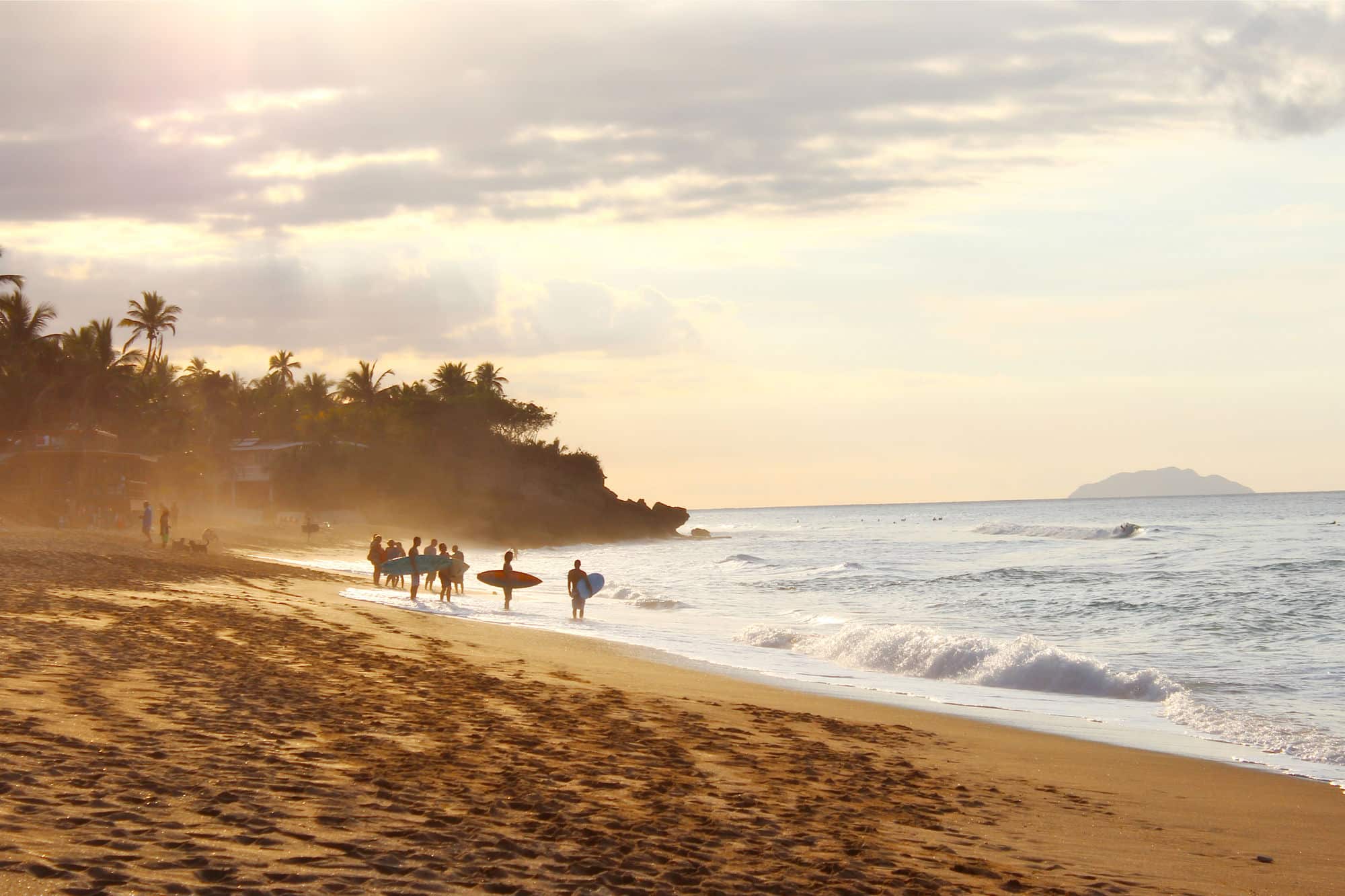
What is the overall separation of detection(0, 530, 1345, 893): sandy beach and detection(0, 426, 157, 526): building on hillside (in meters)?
38.9

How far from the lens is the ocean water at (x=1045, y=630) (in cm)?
Result: 1305

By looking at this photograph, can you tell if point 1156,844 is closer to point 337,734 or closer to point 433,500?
point 337,734

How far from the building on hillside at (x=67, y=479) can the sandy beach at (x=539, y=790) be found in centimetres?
3895

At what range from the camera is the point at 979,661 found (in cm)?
1717

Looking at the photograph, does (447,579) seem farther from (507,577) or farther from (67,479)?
(67,479)

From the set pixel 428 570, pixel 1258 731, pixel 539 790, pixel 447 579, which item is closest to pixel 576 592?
pixel 447 579

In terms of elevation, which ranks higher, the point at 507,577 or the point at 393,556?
the point at 393,556

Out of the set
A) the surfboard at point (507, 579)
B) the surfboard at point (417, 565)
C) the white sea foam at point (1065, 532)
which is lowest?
the surfboard at point (507, 579)

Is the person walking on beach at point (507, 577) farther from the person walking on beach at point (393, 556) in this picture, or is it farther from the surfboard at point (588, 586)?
the person walking on beach at point (393, 556)

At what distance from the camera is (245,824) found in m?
5.05

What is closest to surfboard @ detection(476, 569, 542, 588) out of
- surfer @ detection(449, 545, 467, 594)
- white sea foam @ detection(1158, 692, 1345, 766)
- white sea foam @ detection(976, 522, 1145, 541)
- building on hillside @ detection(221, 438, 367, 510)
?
surfer @ detection(449, 545, 467, 594)

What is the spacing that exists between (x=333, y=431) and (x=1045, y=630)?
68.1m

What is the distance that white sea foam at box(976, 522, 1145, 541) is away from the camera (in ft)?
246

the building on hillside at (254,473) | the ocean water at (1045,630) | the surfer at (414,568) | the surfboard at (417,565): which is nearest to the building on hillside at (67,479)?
the ocean water at (1045,630)
